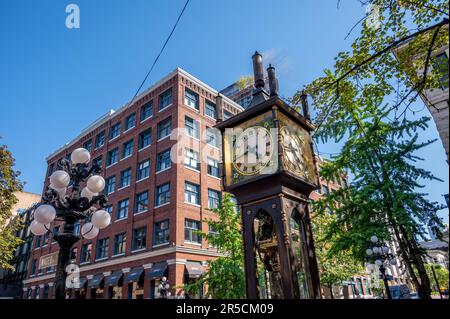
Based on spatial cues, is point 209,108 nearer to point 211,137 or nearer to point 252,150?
point 211,137

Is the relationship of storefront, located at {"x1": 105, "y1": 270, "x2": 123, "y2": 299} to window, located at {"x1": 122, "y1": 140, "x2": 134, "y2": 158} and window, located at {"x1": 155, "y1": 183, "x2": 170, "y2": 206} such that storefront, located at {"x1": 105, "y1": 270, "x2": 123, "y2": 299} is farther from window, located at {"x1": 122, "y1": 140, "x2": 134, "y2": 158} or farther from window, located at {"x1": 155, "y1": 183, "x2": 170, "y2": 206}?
window, located at {"x1": 122, "y1": 140, "x2": 134, "y2": 158}

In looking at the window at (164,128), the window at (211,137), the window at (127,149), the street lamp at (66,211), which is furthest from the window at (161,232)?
the street lamp at (66,211)

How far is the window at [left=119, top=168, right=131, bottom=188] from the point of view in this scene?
27089 mm

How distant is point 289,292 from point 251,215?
1198 mm

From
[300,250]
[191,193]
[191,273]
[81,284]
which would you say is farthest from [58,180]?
[81,284]

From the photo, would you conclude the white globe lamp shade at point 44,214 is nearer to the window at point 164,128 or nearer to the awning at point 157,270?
the awning at point 157,270

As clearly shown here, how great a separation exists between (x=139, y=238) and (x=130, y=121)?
12.1 meters

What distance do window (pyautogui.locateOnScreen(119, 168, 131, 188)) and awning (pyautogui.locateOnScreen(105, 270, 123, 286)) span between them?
745 centimetres

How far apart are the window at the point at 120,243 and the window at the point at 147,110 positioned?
1080 centimetres

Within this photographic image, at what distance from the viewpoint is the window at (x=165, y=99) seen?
86.4 ft

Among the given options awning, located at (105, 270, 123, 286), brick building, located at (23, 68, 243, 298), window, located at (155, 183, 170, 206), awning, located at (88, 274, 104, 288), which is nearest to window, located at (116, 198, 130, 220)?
brick building, located at (23, 68, 243, 298)

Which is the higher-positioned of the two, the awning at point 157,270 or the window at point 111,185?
the window at point 111,185
